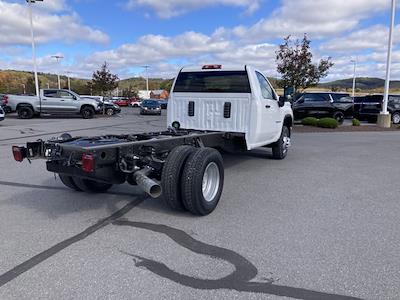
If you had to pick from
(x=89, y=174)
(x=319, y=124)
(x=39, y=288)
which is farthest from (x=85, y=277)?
(x=319, y=124)

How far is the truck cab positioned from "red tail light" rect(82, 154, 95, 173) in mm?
3690

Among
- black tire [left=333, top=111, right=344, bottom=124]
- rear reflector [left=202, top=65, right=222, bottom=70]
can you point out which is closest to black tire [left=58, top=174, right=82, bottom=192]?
rear reflector [left=202, top=65, right=222, bottom=70]

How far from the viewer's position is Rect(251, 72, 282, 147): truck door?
7371 mm

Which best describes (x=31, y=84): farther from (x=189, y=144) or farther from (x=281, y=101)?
(x=189, y=144)

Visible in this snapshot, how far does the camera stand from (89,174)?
4426 millimetres

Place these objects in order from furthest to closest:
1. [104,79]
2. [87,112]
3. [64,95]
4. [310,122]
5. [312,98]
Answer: [104,79] < [87,112] < [64,95] < [312,98] < [310,122]

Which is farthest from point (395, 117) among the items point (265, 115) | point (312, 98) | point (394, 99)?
point (265, 115)

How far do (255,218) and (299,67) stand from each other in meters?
18.5

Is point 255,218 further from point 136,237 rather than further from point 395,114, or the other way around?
point 395,114

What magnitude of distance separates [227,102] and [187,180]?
315 cm

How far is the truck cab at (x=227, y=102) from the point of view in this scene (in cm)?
736

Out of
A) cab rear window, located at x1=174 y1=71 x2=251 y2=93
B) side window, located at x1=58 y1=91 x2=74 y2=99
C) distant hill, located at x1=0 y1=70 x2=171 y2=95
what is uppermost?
distant hill, located at x1=0 y1=70 x2=171 y2=95

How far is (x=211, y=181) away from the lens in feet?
17.8

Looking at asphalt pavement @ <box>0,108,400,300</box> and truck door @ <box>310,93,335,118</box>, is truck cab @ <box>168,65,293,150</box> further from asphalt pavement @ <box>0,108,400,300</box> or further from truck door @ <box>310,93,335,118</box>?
truck door @ <box>310,93,335,118</box>
